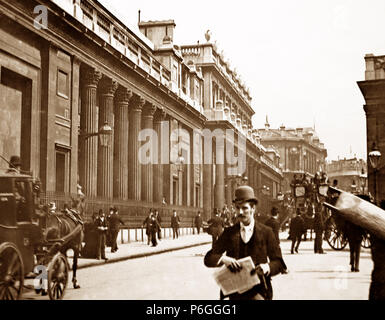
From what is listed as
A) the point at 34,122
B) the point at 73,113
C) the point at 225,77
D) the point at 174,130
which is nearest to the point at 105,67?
the point at 73,113

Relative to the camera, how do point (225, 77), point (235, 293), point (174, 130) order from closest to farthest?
point (235, 293), point (174, 130), point (225, 77)

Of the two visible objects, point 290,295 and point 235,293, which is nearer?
point 235,293

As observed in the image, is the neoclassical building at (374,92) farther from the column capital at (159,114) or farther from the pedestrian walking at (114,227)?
the column capital at (159,114)

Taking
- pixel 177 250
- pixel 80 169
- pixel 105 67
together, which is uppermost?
pixel 105 67

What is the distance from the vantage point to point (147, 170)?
108ft

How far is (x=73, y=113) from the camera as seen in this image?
80.3 ft

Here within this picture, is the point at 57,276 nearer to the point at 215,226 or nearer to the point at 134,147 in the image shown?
the point at 215,226

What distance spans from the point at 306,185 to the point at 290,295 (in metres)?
10.3

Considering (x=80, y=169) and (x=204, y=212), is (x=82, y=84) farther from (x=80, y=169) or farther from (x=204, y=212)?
(x=204, y=212)

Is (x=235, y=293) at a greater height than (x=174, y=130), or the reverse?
(x=174, y=130)

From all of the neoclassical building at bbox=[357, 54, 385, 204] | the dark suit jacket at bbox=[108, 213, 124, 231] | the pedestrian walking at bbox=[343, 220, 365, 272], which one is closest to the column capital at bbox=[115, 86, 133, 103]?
the dark suit jacket at bbox=[108, 213, 124, 231]

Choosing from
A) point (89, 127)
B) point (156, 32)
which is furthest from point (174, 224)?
point (156, 32)

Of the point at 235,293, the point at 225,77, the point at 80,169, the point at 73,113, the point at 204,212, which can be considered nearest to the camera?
the point at 235,293

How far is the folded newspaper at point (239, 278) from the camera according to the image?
5.16 meters
